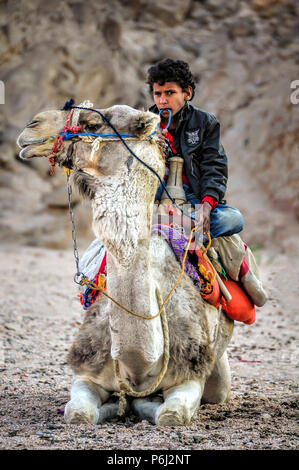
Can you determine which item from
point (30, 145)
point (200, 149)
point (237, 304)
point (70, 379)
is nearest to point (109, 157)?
point (30, 145)

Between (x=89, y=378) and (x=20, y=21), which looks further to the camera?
(x=20, y=21)

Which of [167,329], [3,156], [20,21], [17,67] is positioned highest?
[20,21]

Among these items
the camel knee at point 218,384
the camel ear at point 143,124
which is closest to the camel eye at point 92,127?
the camel ear at point 143,124

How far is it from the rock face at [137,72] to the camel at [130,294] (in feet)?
32.9

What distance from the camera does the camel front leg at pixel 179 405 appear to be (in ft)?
11.5

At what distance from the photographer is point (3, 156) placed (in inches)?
553

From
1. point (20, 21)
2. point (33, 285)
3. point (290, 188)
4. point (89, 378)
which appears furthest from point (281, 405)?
Result: point (20, 21)

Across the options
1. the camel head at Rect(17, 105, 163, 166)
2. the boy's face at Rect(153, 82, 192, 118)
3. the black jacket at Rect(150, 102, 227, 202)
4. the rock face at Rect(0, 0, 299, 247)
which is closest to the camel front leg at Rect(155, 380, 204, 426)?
the black jacket at Rect(150, 102, 227, 202)

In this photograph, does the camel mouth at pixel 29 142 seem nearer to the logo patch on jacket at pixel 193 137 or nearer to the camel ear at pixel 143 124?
the camel ear at pixel 143 124

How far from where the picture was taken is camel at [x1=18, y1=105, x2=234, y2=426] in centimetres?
340

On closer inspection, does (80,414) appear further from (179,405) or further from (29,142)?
(29,142)

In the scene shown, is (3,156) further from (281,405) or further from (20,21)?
(281,405)

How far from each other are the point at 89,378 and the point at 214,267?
1185 millimetres

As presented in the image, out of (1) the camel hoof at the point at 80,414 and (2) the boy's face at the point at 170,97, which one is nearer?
(1) the camel hoof at the point at 80,414
